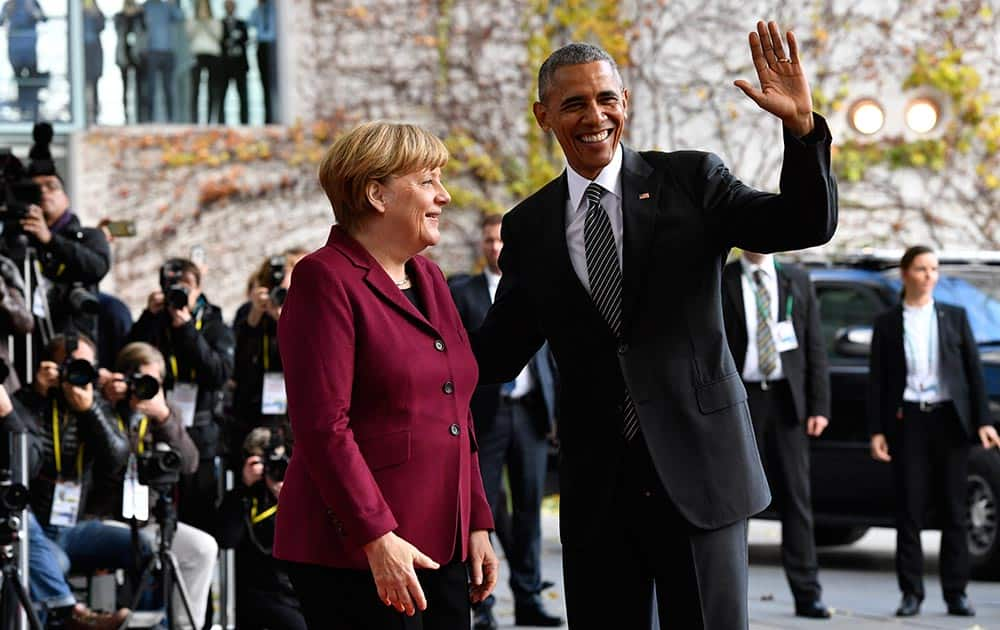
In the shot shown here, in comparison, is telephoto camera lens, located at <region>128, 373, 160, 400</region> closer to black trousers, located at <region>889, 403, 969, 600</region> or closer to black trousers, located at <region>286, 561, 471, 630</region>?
black trousers, located at <region>889, 403, 969, 600</region>

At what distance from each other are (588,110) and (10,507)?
3.65 meters

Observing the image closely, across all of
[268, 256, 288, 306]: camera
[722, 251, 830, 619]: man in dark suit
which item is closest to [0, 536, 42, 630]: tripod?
[268, 256, 288, 306]: camera

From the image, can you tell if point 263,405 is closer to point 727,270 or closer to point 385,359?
point 727,270

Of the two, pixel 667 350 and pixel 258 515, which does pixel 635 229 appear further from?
pixel 258 515

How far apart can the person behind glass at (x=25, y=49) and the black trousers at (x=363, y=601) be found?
13564 mm

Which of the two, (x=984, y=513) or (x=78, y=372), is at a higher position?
(x=78, y=372)

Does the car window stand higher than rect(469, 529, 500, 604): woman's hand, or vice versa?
the car window

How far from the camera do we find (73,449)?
26.6 feet

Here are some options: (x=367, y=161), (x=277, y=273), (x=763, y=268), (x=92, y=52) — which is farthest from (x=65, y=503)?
(x=92, y=52)

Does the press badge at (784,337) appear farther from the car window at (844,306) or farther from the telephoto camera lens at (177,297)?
the telephoto camera lens at (177,297)

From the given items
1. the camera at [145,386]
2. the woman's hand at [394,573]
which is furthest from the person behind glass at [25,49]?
the woman's hand at [394,573]

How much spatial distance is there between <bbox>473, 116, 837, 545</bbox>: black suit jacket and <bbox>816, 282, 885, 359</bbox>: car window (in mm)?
7477

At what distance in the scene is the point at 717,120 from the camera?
1762 centimetres

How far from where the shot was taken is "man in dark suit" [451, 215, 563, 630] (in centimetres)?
931
